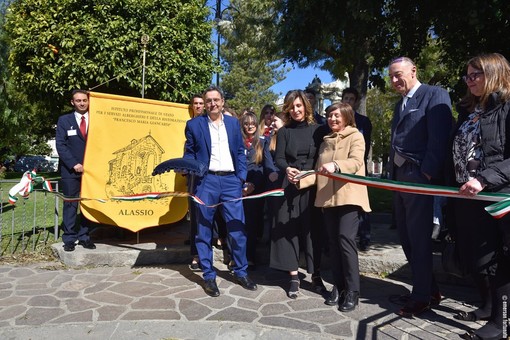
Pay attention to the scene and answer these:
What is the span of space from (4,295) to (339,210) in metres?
3.48

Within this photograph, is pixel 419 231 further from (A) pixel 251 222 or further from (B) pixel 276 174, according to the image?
(A) pixel 251 222

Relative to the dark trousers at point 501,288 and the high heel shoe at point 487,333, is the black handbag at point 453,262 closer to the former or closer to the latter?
the dark trousers at point 501,288

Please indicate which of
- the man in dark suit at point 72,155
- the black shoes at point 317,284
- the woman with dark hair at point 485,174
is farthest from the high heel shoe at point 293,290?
the man in dark suit at point 72,155

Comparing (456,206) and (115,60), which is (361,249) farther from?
(115,60)

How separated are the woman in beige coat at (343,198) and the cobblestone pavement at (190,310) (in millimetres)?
266

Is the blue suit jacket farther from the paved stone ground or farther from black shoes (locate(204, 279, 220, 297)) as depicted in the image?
the paved stone ground

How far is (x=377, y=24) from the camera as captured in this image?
571cm

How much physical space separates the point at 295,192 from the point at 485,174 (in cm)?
178

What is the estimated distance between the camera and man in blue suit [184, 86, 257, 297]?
440 centimetres

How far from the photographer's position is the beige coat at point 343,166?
3737mm

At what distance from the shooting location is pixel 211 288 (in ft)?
14.0

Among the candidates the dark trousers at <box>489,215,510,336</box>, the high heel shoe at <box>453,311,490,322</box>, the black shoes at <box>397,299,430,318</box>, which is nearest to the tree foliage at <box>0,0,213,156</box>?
the black shoes at <box>397,299,430,318</box>

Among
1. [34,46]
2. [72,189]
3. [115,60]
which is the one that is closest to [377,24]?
[72,189]

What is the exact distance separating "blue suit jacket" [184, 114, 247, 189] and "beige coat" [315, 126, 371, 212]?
100 centimetres
